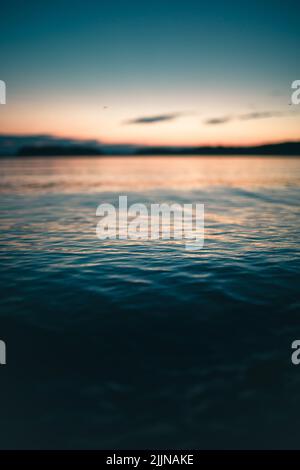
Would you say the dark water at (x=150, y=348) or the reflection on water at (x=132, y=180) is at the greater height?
the reflection on water at (x=132, y=180)

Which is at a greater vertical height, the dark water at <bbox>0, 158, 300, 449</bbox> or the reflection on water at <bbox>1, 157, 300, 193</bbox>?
the reflection on water at <bbox>1, 157, 300, 193</bbox>

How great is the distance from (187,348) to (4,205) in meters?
29.8

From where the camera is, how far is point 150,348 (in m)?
8.12

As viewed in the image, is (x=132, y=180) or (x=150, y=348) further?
(x=132, y=180)

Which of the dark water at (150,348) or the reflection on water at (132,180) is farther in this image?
the reflection on water at (132,180)

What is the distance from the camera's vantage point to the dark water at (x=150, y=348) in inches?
233

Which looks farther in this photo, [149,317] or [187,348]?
[149,317]

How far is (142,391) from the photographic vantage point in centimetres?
666

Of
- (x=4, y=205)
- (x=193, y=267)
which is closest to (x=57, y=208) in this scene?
(x=4, y=205)

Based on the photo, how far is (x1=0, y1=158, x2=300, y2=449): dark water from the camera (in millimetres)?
5914

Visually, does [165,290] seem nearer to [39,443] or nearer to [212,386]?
[212,386]

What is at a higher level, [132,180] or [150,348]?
[132,180]

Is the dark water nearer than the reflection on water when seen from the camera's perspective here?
Yes
